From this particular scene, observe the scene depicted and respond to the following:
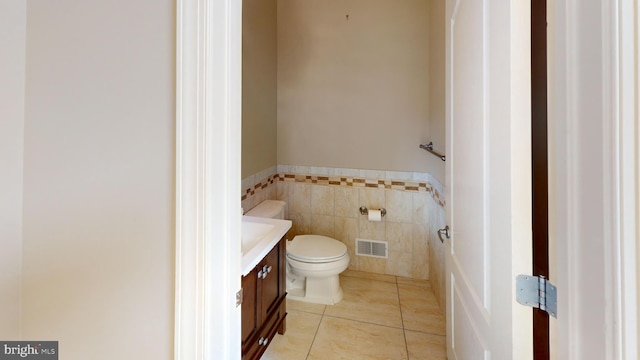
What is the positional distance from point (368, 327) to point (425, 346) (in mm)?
378

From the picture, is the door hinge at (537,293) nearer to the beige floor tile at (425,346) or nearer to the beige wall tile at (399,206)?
the beige floor tile at (425,346)

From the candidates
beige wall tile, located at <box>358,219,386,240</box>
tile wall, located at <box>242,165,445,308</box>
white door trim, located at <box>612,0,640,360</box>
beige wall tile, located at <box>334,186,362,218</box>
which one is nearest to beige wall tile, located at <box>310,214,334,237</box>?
tile wall, located at <box>242,165,445,308</box>

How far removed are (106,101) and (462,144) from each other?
1.20 meters

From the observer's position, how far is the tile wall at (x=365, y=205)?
8.72ft

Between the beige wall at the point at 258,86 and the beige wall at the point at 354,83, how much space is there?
140 mm

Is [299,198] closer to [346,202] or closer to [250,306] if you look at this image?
[346,202]

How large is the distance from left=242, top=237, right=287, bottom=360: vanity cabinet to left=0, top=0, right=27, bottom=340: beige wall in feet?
2.47

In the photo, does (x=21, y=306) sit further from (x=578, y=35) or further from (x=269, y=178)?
(x=269, y=178)

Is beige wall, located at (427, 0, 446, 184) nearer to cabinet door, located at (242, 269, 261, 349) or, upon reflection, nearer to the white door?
the white door

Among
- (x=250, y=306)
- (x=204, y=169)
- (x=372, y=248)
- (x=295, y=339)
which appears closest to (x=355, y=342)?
(x=295, y=339)

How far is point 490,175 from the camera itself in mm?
842

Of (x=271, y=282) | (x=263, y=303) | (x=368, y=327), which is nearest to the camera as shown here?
(x=263, y=303)

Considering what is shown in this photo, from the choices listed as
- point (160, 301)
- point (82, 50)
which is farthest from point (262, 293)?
point (82, 50)

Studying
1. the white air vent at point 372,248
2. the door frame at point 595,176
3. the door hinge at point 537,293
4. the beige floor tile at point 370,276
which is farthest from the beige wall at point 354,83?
the door frame at point 595,176
